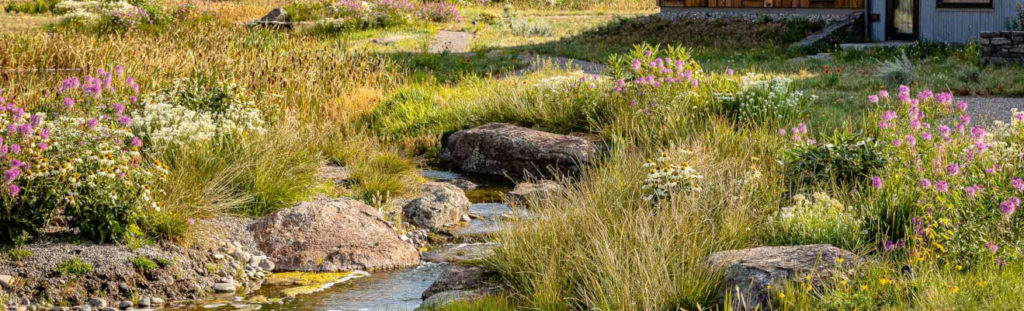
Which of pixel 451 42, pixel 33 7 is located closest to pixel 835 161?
pixel 451 42

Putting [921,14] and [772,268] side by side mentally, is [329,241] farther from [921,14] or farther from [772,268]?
[921,14]

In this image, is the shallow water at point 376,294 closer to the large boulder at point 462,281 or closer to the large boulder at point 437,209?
the large boulder at point 462,281

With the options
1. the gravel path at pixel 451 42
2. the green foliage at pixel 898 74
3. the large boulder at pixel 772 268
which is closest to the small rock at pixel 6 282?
the large boulder at pixel 772 268

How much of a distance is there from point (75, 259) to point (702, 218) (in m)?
3.53

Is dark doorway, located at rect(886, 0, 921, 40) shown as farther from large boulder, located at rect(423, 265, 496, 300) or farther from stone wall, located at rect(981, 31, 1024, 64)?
large boulder, located at rect(423, 265, 496, 300)

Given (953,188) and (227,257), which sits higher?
(953,188)

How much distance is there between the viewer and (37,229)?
6539 mm

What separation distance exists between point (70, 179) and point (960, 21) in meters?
17.5

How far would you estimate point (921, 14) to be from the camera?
20.4 m

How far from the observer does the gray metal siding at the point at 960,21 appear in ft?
63.6

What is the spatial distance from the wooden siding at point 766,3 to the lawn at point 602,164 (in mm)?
7747

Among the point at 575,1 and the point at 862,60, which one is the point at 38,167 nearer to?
the point at 862,60

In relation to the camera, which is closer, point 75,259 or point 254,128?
point 75,259

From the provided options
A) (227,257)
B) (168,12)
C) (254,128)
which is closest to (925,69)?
(254,128)
